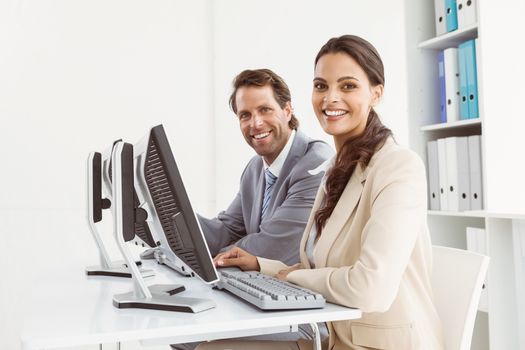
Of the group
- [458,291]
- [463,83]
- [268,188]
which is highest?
[463,83]

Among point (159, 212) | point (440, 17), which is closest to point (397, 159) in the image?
point (159, 212)

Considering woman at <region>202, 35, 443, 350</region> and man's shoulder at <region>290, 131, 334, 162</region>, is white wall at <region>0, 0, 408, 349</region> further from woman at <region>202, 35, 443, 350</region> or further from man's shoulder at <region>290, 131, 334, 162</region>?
woman at <region>202, 35, 443, 350</region>

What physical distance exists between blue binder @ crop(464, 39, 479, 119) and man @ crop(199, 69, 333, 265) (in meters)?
0.75

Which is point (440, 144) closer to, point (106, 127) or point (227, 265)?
point (227, 265)

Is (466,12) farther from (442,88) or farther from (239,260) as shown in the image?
(239,260)

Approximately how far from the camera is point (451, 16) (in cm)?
252

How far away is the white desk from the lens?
942mm

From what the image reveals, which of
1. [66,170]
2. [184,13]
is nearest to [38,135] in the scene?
[66,170]

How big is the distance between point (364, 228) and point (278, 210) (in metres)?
0.74

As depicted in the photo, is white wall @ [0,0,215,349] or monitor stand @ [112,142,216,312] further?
white wall @ [0,0,215,349]

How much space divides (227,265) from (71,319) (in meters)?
0.61

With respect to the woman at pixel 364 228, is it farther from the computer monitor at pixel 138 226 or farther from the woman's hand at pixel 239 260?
the computer monitor at pixel 138 226

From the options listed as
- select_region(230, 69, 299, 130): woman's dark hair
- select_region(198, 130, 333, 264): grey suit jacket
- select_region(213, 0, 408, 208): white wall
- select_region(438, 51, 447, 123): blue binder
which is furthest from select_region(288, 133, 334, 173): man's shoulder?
select_region(213, 0, 408, 208): white wall

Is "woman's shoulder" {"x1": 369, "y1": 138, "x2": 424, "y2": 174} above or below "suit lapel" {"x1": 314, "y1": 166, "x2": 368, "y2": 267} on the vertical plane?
above
